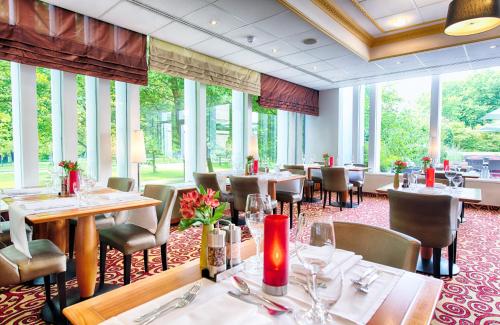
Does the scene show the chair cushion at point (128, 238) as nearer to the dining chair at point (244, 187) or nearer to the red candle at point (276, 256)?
the dining chair at point (244, 187)

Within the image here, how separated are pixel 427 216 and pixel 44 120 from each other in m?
4.18

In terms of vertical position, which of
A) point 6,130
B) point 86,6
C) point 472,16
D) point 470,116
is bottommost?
point 6,130

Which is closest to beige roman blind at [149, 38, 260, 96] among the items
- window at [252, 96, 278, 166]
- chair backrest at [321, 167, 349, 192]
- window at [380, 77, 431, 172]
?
window at [252, 96, 278, 166]

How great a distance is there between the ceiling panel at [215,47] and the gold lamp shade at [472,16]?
276 centimetres

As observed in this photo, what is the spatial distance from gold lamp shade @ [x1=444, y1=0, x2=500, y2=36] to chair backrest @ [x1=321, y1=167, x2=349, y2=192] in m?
2.95

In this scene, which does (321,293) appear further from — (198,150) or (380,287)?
(198,150)

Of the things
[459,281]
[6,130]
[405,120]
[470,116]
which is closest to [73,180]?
[6,130]

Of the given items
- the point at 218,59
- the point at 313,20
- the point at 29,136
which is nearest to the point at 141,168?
the point at 29,136

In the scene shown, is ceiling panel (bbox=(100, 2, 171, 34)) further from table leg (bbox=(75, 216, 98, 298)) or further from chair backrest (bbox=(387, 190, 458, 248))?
chair backrest (bbox=(387, 190, 458, 248))

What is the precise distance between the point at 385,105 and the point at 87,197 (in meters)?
7.17

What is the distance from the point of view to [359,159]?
25.5ft

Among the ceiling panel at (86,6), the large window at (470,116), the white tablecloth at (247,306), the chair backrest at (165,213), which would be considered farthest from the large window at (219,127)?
the large window at (470,116)

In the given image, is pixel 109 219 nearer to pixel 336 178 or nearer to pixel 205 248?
pixel 205 248

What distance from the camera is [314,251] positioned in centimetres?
86
